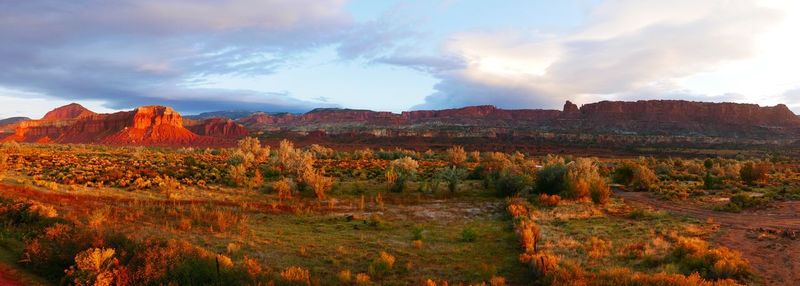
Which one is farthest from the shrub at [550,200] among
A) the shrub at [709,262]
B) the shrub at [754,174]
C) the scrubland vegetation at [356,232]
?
the shrub at [754,174]

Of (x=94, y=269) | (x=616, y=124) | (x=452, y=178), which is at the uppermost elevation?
(x=616, y=124)

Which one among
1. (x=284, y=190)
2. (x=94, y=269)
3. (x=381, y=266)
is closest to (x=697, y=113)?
(x=284, y=190)

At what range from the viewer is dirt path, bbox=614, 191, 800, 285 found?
9.96m

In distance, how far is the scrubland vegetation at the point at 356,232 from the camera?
9219 millimetres

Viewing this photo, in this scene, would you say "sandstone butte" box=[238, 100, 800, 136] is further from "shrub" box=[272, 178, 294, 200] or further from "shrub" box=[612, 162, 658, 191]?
"shrub" box=[272, 178, 294, 200]

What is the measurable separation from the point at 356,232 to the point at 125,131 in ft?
362

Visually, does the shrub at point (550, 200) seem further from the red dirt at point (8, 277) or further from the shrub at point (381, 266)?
the red dirt at point (8, 277)

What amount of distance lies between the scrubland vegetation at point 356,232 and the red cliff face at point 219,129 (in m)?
93.3

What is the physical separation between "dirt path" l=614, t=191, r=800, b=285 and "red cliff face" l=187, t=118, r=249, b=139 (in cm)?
10989

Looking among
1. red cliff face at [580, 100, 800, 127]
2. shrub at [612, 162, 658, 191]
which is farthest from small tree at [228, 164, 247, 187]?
red cliff face at [580, 100, 800, 127]

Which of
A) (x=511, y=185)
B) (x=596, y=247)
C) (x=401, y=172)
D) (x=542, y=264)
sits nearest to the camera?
(x=542, y=264)

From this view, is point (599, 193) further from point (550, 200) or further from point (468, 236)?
point (468, 236)

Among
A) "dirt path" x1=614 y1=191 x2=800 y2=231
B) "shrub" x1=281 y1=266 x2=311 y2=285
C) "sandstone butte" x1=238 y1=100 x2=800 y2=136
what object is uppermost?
"sandstone butte" x1=238 y1=100 x2=800 y2=136

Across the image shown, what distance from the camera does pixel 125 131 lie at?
105000 millimetres
